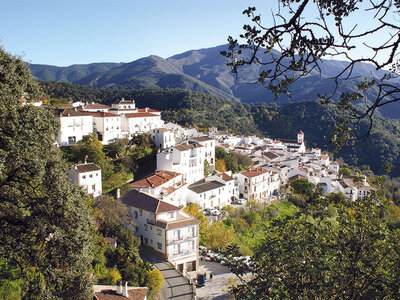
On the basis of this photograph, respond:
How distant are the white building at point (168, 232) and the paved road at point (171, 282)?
1.90 feet

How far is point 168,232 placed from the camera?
77.0 ft

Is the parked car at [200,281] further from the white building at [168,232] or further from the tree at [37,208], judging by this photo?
the tree at [37,208]

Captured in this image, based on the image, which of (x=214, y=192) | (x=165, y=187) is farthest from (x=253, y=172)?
(x=165, y=187)

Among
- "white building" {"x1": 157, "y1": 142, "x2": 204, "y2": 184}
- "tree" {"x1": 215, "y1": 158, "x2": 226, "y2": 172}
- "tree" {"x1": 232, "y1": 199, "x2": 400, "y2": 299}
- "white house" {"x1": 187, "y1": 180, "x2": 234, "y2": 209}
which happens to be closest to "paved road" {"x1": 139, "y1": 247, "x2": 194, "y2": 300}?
"white house" {"x1": 187, "y1": 180, "x2": 234, "y2": 209}

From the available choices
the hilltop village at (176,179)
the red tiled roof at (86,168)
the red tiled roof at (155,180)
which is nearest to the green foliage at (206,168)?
the hilltop village at (176,179)

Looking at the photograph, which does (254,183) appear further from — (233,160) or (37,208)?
(37,208)

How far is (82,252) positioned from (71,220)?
809 mm

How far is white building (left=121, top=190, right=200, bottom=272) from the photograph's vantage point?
23562 millimetres

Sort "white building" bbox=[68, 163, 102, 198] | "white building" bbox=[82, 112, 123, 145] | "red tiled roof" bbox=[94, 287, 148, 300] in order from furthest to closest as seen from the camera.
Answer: "white building" bbox=[82, 112, 123, 145] < "white building" bbox=[68, 163, 102, 198] < "red tiled roof" bbox=[94, 287, 148, 300]

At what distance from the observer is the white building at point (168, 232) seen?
77.3 feet

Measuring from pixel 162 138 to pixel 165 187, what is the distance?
11316 millimetres

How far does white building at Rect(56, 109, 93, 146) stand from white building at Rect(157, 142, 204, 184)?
8.97m

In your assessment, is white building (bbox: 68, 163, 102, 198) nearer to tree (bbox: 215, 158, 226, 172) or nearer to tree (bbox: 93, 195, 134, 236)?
tree (bbox: 93, 195, 134, 236)

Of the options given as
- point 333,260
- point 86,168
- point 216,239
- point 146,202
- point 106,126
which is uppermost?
point 106,126
